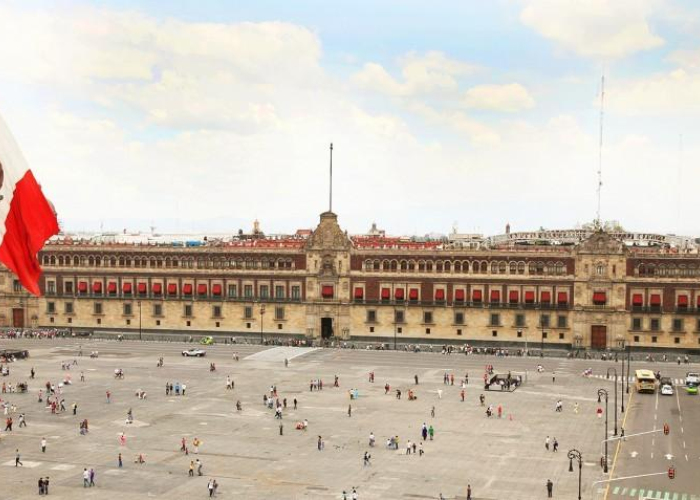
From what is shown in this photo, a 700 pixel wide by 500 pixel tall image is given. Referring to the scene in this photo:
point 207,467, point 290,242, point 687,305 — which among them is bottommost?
point 207,467

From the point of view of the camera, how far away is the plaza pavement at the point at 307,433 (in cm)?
4975

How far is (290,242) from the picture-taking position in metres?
121

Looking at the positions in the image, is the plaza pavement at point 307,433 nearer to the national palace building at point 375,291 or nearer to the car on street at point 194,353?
the car on street at point 194,353

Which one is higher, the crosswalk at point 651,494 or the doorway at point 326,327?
the doorway at point 326,327

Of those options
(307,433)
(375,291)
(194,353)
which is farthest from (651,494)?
(375,291)

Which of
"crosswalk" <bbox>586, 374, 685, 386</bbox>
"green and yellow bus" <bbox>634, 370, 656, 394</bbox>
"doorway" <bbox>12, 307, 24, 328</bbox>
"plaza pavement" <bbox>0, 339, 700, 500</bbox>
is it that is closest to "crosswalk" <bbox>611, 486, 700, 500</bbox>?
"plaza pavement" <bbox>0, 339, 700, 500</bbox>

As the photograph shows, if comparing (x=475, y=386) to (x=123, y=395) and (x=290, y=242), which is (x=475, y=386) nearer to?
(x=123, y=395)

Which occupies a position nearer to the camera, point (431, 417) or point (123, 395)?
point (431, 417)

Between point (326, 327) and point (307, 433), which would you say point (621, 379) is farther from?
point (326, 327)

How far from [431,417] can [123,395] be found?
89.4ft

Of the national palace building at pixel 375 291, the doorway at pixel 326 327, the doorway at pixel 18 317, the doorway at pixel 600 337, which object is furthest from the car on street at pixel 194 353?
the doorway at pixel 600 337

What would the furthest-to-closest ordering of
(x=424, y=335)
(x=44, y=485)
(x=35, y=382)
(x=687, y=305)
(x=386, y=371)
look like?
(x=424, y=335) < (x=687, y=305) < (x=386, y=371) < (x=35, y=382) < (x=44, y=485)

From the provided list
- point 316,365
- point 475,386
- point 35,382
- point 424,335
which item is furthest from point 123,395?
point 424,335

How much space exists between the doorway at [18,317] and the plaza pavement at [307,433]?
29.4 m
